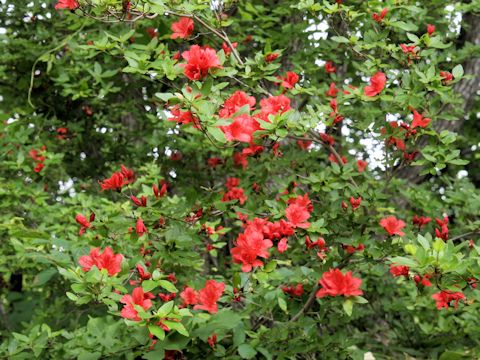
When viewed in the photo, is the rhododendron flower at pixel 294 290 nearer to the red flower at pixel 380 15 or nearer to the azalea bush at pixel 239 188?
the azalea bush at pixel 239 188

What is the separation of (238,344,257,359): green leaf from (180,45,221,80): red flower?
105 cm

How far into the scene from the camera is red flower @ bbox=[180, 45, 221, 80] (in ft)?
6.37

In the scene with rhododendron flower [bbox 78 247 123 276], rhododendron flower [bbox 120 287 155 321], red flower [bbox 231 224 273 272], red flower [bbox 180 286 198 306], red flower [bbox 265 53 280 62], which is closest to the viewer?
rhododendron flower [bbox 120 287 155 321]

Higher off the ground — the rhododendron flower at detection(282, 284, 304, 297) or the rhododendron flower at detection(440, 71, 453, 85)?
the rhododendron flower at detection(440, 71, 453, 85)

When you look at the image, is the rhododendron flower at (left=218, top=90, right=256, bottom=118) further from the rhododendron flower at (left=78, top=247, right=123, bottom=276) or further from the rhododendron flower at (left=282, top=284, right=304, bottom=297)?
the rhododendron flower at (left=282, top=284, right=304, bottom=297)

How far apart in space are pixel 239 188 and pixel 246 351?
2.77 feet

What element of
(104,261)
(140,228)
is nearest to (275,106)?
(140,228)

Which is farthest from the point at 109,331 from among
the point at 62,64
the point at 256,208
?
the point at 62,64

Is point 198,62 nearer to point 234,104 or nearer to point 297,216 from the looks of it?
point 234,104

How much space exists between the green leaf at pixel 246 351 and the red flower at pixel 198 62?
105 cm

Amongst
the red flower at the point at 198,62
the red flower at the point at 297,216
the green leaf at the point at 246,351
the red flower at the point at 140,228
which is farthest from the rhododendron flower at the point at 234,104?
the green leaf at the point at 246,351

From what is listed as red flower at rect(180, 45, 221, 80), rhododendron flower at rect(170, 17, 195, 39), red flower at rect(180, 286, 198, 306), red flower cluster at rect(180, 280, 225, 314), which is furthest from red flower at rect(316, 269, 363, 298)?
rhododendron flower at rect(170, 17, 195, 39)

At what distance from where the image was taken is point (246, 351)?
2.31 m

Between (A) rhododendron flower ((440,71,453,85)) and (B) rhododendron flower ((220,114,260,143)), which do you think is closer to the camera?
(B) rhododendron flower ((220,114,260,143))
